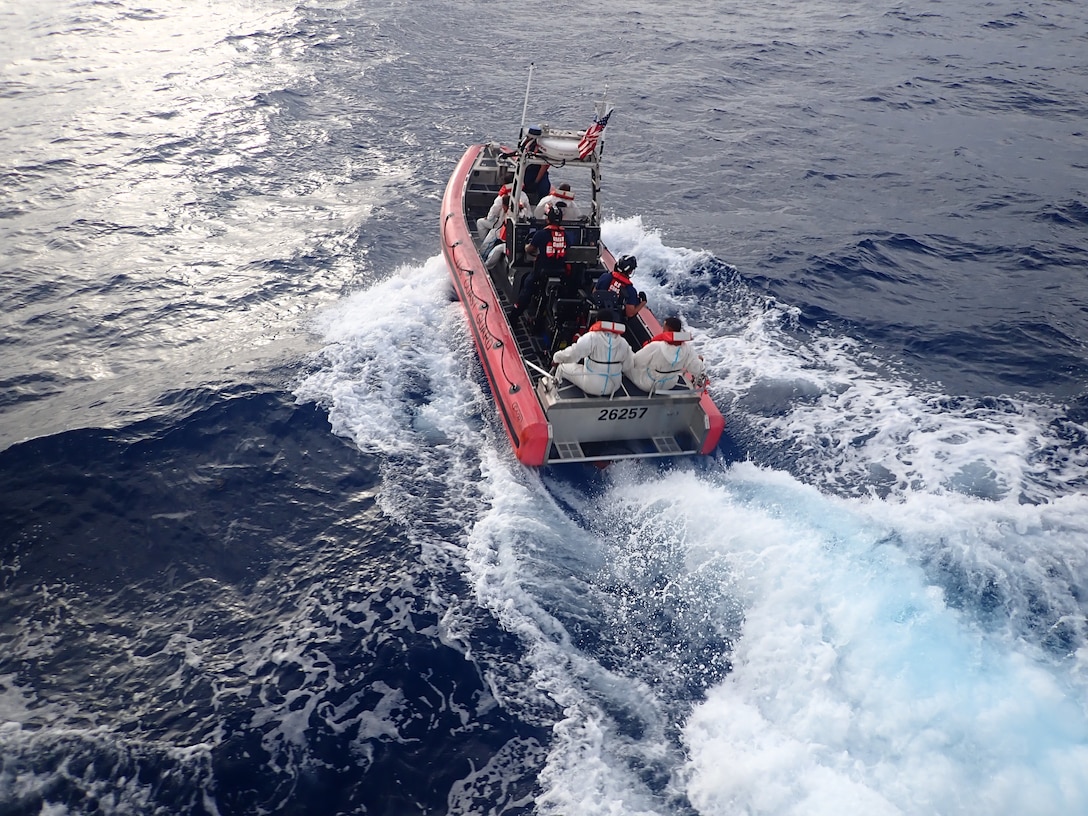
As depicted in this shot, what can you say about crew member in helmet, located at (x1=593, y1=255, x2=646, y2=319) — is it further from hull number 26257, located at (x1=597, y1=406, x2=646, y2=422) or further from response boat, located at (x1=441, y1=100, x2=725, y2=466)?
hull number 26257, located at (x1=597, y1=406, x2=646, y2=422)

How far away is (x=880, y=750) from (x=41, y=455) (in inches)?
334

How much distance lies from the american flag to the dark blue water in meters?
2.79

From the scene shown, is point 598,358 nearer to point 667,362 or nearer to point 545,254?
point 667,362

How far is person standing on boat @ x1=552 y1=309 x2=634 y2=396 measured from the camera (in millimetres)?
8109

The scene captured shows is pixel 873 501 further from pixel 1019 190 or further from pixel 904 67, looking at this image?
pixel 904 67

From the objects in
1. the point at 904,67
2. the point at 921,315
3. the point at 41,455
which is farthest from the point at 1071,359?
the point at 904,67

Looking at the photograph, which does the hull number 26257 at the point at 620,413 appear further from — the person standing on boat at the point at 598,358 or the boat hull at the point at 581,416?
the person standing on boat at the point at 598,358

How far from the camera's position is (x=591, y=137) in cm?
975

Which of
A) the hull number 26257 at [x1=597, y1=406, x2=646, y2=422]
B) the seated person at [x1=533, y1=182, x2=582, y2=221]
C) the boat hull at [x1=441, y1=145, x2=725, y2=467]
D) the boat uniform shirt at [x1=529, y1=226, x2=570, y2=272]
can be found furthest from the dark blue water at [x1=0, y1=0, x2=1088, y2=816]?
the seated person at [x1=533, y1=182, x2=582, y2=221]

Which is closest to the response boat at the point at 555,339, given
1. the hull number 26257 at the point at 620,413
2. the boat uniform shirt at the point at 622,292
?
the hull number 26257 at the point at 620,413

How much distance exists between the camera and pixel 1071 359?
1053cm

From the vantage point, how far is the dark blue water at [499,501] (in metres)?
5.67

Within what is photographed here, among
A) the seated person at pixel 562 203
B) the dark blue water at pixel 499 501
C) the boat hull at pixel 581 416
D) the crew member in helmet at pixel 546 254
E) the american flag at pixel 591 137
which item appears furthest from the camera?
the seated person at pixel 562 203

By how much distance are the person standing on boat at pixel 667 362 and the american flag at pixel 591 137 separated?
299 centimetres
